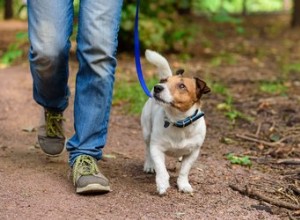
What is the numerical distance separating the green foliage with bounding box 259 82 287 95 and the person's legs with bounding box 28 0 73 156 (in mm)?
3629

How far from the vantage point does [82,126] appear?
3717mm

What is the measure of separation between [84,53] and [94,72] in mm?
126

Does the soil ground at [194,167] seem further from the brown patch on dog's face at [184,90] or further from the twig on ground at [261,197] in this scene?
the brown patch on dog's face at [184,90]

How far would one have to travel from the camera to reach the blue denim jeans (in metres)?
3.58

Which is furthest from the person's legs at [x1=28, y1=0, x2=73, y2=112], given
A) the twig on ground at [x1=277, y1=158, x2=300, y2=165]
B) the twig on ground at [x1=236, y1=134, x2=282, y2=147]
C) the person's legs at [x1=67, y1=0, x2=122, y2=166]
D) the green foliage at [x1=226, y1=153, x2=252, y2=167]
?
the twig on ground at [x1=236, y1=134, x2=282, y2=147]

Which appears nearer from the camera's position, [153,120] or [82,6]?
[82,6]

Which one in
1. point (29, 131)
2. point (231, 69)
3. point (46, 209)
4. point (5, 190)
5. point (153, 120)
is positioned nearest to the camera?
point (46, 209)

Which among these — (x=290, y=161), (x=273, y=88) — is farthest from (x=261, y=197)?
(x=273, y=88)

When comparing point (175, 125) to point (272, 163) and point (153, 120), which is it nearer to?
point (153, 120)

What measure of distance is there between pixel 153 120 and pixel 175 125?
26 centimetres

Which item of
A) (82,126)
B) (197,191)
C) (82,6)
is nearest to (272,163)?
(197,191)

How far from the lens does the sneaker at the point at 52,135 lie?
423cm

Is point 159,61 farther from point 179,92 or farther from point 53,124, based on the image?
point 53,124

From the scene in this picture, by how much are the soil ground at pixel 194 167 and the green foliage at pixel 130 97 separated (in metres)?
0.18
